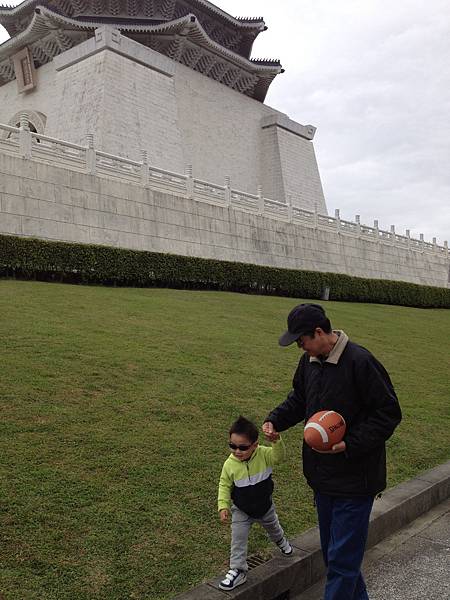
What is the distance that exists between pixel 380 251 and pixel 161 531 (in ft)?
75.1

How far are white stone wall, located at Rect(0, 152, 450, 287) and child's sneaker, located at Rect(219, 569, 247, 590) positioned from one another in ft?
39.1

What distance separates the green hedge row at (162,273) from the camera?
12438 mm

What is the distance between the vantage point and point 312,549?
10.3 ft

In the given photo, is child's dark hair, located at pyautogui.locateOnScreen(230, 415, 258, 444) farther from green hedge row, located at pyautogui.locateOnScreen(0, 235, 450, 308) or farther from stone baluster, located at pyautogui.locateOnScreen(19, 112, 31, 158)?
stone baluster, located at pyautogui.locateOnScreen(19, 112, 31, 158)

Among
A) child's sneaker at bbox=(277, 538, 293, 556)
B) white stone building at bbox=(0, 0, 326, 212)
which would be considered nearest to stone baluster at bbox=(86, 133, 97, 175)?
white stone building at bbox=(0, 0, 326, 212)

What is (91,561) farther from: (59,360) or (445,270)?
(445,270)

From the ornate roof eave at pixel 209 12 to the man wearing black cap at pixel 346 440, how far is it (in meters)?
27.0

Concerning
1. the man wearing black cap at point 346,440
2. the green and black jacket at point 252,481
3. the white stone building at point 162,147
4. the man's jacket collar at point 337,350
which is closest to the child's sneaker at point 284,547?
the green and black jacket at point 252,481

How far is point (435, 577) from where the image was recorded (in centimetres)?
314

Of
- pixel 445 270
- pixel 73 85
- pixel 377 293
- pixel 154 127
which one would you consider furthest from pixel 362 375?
pixel 445 270

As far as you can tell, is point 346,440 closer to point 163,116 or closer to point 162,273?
point 162,273

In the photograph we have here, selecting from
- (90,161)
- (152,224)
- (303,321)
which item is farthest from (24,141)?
(303,321)

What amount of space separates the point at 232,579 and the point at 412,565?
51.1 inches

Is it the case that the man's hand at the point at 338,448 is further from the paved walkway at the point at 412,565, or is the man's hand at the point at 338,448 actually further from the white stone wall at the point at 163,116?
the white stone wall at the point at 163,116
